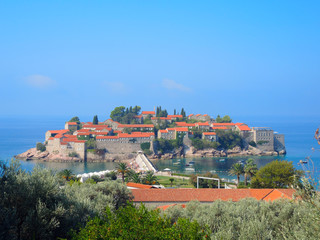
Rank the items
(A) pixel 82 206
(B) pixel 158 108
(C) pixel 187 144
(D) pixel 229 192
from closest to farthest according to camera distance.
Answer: (A) pixel 82 206, (D) pixel 229 192, (C) pixel 187 144, (B) pixel 158 108

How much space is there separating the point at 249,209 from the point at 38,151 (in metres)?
50.1

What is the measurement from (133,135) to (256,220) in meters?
48.9

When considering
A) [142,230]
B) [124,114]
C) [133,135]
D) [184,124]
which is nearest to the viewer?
[142,230]

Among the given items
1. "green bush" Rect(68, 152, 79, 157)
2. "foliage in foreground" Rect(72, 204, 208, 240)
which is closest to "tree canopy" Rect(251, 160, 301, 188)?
"foliage in foreground" Rect(72, 204, 208, 240)

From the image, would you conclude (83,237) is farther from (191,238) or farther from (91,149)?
(91,149)

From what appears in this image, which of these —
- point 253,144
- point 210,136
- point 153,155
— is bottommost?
point 153,155

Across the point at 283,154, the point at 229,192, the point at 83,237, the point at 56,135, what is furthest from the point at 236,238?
the point at 283,154

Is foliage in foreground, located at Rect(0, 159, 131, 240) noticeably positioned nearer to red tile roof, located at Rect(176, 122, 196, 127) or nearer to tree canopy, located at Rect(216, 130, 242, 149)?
tree canopy, located at Rect(216, 130, 242, 149)

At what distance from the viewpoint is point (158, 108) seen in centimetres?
7119

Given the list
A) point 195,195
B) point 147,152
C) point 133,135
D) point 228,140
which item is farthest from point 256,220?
point 228,140

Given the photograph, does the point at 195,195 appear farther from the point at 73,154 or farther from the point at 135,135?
the point at 135,135

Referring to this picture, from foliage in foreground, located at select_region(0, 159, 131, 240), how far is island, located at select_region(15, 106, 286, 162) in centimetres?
4509

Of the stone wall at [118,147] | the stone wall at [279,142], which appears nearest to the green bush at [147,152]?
the stone wall at [118,147]

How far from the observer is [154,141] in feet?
183
